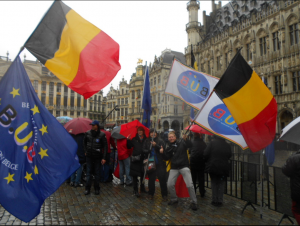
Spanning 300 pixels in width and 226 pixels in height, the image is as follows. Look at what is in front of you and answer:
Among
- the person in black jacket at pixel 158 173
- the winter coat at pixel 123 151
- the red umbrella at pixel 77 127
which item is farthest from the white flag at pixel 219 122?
the red umbrella at pixel 77 127

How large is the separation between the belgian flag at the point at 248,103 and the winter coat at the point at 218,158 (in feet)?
4.09

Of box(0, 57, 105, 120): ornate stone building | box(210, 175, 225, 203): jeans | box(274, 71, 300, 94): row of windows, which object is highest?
box(0, 57, 105, 120): ornate stone building

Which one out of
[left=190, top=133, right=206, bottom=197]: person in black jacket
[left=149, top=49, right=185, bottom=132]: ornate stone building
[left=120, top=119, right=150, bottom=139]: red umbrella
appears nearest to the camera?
[left=190, top=133, right=206, bottom=197]: person in black jacket

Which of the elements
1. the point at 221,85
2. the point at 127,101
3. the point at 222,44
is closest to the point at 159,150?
the point at 221,85

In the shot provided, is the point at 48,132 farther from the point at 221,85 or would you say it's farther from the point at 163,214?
the point at 221,85

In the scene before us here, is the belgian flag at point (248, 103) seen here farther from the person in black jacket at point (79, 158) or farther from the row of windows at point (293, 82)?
the row of windows at point (293, 82)

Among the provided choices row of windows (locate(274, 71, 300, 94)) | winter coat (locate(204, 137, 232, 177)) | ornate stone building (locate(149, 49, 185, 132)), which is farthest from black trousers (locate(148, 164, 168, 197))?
ornate stone building (locate(149, 49, 185, 132))

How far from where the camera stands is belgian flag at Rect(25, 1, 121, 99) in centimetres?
472

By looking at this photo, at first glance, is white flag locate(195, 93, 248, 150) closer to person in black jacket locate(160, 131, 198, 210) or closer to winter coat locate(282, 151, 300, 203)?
person in black jacket locate(160, 131, 198, 210)

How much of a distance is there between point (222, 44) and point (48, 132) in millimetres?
33996

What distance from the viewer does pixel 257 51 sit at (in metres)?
28.5

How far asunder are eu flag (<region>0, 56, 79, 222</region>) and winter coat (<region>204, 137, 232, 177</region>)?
3395 mm

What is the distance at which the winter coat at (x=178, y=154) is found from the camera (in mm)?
5861

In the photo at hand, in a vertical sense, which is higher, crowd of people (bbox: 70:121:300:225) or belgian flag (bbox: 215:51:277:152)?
belgian flag (bbox: 215:51:277:152)
